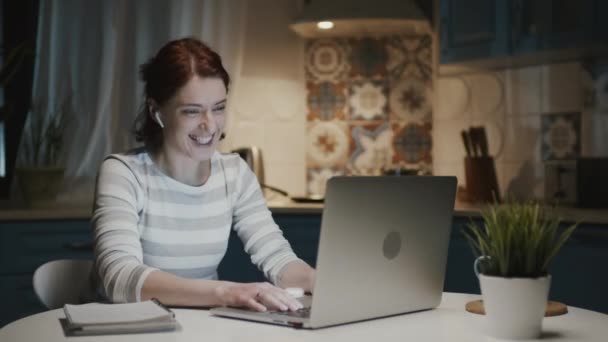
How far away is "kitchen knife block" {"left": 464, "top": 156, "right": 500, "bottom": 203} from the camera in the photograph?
3.17 metres

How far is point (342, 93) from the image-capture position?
12.0ft

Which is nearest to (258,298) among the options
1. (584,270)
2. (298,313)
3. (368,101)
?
(298,313)

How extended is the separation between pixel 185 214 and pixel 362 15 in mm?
1434

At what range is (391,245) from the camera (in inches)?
54.4

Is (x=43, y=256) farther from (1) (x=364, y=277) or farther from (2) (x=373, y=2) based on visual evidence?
(1) (x=364, y=277)

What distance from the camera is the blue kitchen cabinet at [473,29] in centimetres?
302

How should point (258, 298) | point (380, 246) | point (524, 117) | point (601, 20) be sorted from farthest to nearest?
point (524, 117) → point (601, 20) → point (258, 298) → point (380, 246)

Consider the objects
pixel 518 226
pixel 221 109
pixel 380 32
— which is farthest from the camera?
pixel 380 32

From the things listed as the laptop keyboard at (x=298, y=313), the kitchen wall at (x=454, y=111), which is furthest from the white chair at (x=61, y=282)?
the kitchen wall at (x=454, y=111)

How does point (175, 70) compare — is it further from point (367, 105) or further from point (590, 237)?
point (367, 105)

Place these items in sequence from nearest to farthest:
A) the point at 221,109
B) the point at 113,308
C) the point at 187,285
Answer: the point at 113,308, the point at 187,285, the point at 221,109

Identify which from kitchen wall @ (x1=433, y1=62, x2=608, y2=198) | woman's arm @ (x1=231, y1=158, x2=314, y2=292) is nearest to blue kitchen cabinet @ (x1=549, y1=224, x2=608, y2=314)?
kitchen wall @ (x1=433, y1=62, x2=608, y2=198)

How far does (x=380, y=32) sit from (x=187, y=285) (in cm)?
222

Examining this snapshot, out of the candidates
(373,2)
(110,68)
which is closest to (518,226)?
(373,2)
